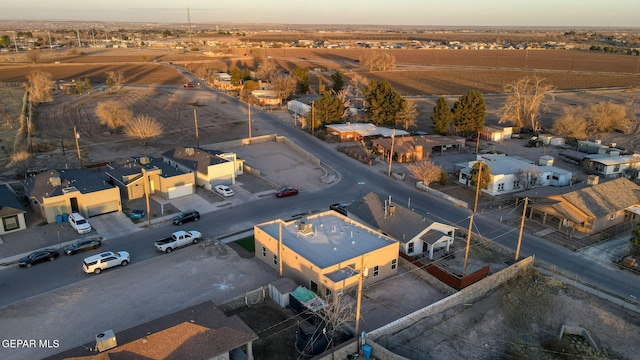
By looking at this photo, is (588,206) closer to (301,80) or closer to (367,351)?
(367,351)

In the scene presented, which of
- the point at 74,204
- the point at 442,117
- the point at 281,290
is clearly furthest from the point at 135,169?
the point at 442,117

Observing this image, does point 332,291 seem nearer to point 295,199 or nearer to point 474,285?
point 474,285

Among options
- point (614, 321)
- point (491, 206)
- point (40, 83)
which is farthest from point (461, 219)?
point (40, 83)

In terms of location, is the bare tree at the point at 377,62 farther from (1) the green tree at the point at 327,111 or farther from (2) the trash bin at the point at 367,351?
(2) the trash bin at the point at 367,351

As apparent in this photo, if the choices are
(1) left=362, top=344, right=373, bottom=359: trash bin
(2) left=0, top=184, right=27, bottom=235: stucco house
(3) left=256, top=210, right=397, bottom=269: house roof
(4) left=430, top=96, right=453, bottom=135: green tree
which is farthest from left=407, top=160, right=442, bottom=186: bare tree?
(2) left=0, top=184, right=27, bottom=235: stucco house

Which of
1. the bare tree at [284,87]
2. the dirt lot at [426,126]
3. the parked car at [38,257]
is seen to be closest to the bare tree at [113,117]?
the dirt lot at [426,126]

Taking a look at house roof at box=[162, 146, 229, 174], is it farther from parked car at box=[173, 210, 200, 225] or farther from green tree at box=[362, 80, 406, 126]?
green tree at box=[362, 80, 406, 126]
